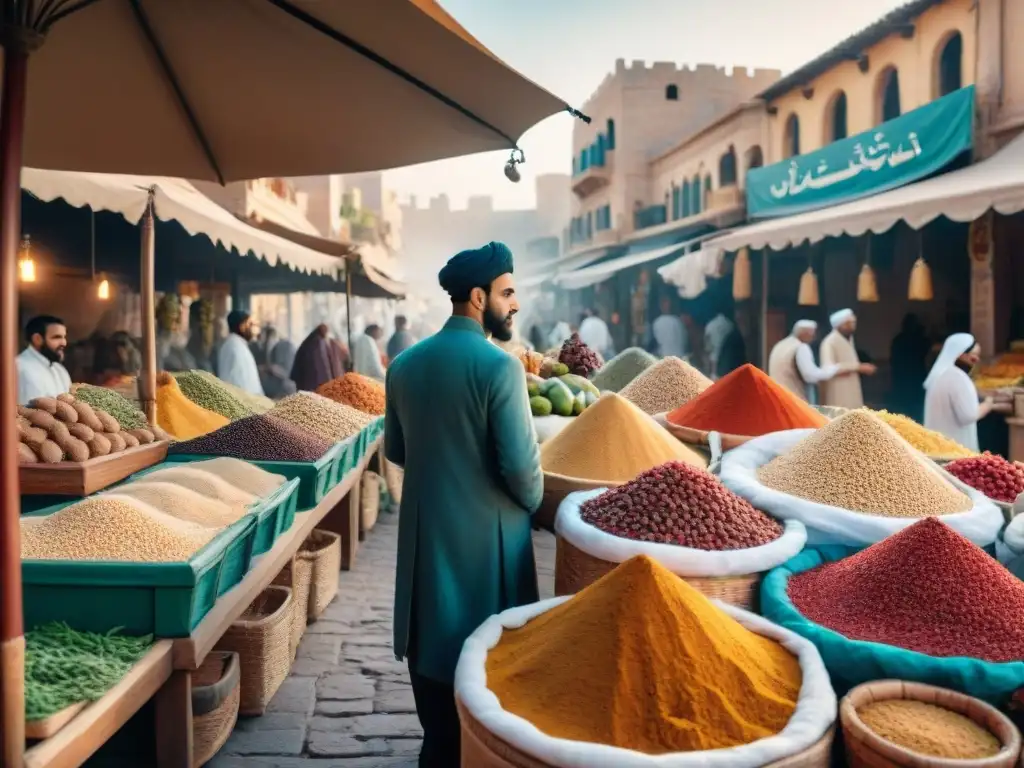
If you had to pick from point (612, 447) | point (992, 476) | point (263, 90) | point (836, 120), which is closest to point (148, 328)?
point (263, 90)

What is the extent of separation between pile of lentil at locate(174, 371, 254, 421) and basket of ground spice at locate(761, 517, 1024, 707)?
328 centimetres

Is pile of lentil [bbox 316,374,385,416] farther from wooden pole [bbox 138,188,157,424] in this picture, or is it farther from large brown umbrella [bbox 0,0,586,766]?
large brown umbrella [bbox 0,0,586,766]

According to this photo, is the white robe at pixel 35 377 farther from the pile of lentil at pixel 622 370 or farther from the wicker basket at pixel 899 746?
the wicker basket at pixel 899 746

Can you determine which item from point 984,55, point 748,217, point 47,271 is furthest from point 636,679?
point 748,217

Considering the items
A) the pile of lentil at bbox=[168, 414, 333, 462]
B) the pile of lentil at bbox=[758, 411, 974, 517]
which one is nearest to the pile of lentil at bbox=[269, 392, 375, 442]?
the pile of lentil at bbox=[168, 414, 333, 462]

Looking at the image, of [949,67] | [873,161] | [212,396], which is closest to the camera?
[212,396]

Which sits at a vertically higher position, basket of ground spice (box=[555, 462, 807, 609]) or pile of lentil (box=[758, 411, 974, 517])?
pile of lentil (box=[758, 411, 974, 517])

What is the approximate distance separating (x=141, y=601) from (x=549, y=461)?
5.49 ft

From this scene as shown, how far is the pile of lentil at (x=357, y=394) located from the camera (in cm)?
522

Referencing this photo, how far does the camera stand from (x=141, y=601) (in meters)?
1.82

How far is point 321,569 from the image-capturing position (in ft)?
12.1

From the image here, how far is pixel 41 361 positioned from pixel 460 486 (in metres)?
2.99

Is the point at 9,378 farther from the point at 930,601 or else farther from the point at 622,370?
the point at 622,370

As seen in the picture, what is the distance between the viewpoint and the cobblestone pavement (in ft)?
8.23
